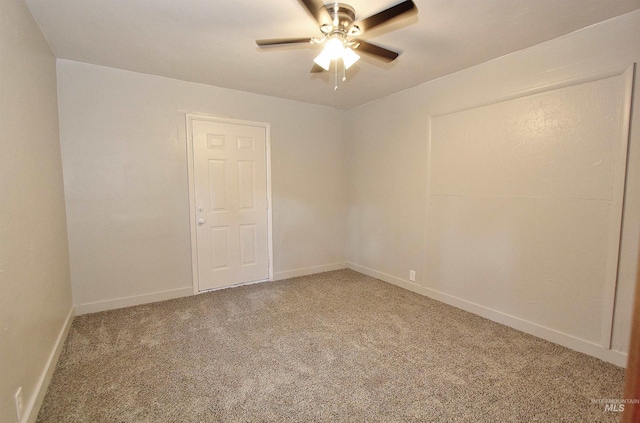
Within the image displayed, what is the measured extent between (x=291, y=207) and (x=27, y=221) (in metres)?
2.80

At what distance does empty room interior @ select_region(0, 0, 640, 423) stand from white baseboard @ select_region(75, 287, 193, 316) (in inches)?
1.7

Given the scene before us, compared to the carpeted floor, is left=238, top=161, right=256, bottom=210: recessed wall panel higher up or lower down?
higher up

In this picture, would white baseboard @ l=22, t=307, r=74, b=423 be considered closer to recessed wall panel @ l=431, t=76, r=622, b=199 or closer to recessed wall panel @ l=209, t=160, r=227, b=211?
recessed wall panel @ l=209, t=160, r=227, b=211

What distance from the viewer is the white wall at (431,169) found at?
2086 mm

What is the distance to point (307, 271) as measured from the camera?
4.40m

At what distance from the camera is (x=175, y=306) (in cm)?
321

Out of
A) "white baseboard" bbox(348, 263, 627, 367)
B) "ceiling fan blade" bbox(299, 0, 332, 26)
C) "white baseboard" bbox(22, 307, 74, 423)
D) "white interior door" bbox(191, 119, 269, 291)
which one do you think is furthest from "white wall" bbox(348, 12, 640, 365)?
"white baseboard" bbox(22, 307, 74, 423)

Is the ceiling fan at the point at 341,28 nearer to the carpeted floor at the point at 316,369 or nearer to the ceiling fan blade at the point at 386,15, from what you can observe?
the ceiling fan blade at the point at 386,15

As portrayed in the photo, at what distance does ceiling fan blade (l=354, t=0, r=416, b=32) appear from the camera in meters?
1.54

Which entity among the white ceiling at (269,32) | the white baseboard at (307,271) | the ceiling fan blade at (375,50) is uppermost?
the white ceiling at (269,32)

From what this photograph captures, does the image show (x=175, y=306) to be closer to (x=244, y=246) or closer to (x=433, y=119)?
(x=244, y=246)

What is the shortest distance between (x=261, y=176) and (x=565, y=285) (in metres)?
3.35

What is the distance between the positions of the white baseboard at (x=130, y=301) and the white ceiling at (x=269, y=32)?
240cm

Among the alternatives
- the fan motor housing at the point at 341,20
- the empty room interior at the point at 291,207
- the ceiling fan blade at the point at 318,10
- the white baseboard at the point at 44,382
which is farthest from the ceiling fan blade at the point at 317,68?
the white baseboard at the point at 44,382
